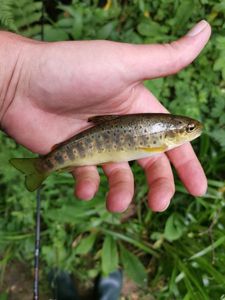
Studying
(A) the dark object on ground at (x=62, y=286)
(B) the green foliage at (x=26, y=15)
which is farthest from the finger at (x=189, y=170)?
(B) the green foliage at (x=26, y=15)

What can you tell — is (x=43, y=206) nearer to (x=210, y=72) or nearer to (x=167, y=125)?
(x=167, y=125)

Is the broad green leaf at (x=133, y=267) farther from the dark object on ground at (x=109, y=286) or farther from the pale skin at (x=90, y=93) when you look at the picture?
the pale skin at (x=90, y=93)

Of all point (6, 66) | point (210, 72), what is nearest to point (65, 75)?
point (6, 66)

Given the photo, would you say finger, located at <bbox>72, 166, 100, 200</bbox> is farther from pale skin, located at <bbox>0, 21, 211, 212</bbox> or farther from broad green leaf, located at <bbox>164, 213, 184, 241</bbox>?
broad green leaf, located at <bbox>164, 213, 184, 241</bbox>

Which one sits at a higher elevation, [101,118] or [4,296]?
[101,118]

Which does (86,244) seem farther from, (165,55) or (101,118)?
(165,55)

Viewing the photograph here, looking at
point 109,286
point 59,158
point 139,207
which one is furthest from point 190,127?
point 109,286
